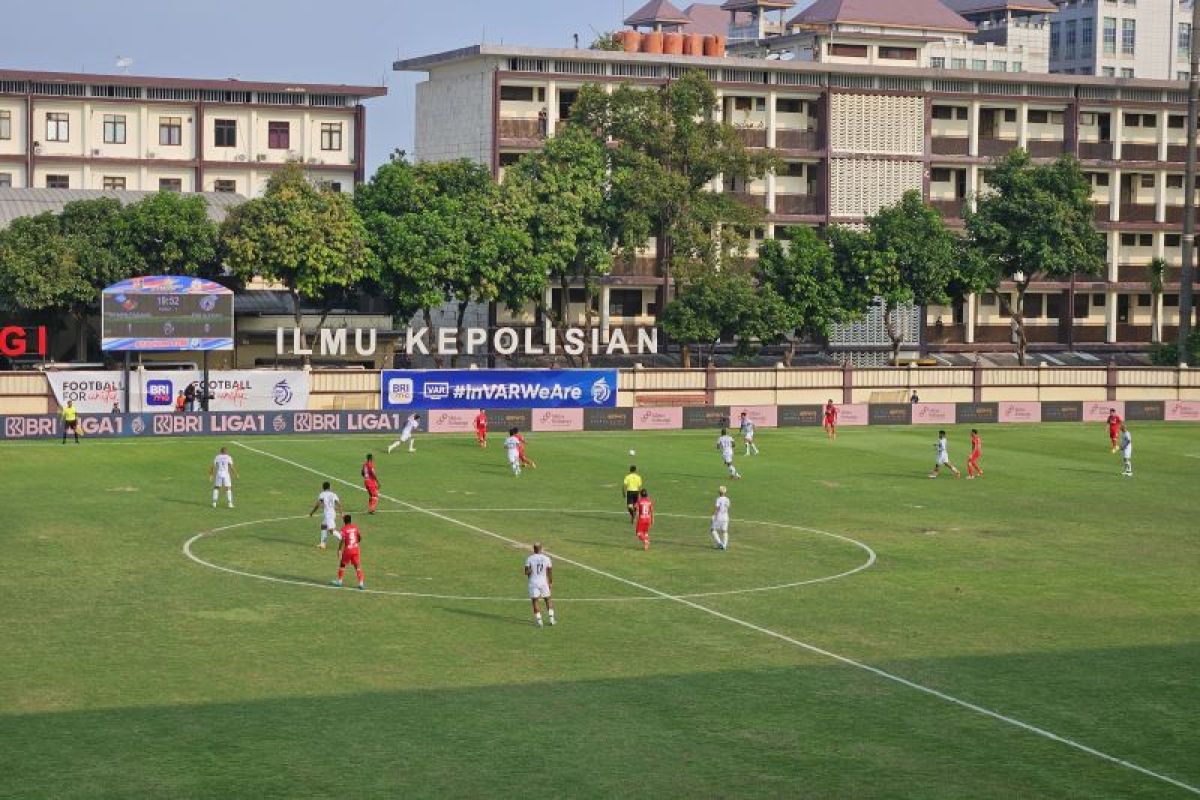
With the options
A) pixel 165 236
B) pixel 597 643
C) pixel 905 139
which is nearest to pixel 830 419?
pixel 165 236

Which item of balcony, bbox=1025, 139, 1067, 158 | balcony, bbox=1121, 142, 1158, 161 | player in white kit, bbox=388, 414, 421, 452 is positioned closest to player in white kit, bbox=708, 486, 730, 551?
player in white kit, bbox=388, 414, 421, 452

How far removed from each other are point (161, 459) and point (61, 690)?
41361 millimetres

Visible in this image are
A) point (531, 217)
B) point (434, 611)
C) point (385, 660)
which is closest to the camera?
point (385, 660)

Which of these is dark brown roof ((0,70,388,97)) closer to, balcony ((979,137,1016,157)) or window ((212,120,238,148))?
window ((212,120,238,148))

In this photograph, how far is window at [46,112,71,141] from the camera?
420 ft

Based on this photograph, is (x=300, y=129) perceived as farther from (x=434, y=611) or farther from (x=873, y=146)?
(x=434, y=611)

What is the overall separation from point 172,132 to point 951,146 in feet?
189

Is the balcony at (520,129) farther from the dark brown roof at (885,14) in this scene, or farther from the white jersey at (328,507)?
the white jersey at (328,507)

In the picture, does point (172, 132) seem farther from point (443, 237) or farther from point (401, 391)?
point (401, 391)

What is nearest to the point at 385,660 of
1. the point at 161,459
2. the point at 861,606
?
the point at 861,606

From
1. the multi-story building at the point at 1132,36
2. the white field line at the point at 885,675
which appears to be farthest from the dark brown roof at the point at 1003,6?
the white field line at the point at 885,675

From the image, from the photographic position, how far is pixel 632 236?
110375 mm

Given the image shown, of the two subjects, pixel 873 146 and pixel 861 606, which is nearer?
pixel 861 606

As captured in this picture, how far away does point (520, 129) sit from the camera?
120062 mm
